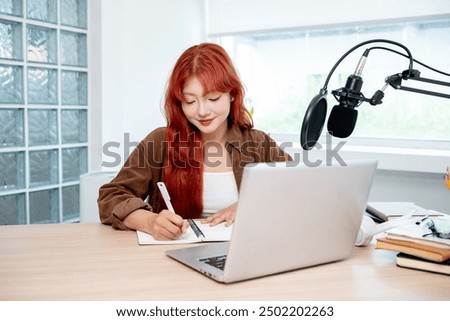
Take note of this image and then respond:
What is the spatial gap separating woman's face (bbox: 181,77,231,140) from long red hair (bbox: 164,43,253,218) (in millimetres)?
39

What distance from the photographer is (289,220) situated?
97cm

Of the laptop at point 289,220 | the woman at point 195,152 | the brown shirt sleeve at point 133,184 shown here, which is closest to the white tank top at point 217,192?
the woman at point 195,152

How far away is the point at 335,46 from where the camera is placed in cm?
303

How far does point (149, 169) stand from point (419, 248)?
91 cm

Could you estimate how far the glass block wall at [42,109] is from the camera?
239 cm

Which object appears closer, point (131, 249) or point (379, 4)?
point (131, 249)

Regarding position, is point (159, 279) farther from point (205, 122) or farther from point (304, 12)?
point (304, 12)

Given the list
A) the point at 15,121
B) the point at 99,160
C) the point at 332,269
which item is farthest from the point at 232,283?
the point at 99,160

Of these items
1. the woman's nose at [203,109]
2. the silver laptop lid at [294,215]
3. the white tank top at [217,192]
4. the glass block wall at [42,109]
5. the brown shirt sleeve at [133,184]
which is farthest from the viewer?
the glass block wall at [42,109]

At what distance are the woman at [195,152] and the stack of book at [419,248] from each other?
485 millimetres

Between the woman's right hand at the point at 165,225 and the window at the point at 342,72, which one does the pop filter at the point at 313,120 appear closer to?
the woman's right hand at the point at 165,225

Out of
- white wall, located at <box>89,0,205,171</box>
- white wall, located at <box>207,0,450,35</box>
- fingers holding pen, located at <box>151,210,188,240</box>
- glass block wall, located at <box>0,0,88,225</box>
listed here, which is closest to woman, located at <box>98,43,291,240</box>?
fingers holding pen, located at <box>151,210,188,240</box>
